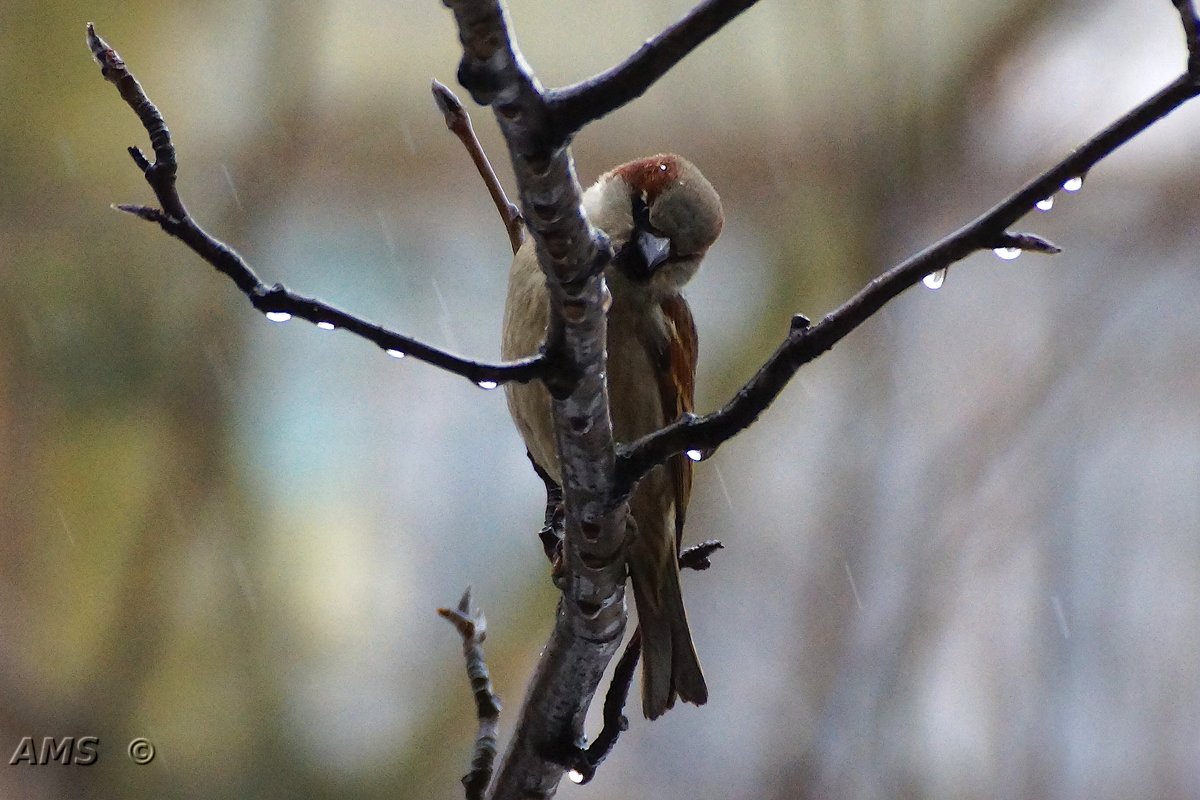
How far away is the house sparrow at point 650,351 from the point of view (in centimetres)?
154

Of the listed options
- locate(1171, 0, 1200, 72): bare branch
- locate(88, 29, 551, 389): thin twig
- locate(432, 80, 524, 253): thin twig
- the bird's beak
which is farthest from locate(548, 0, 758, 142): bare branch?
the bird's beak

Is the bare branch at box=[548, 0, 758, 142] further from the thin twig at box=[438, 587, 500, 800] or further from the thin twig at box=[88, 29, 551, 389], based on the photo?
the thin twig at box=[438, 587, 500, 800]

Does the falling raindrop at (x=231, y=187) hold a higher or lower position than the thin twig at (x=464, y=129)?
higher

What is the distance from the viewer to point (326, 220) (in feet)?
11.8

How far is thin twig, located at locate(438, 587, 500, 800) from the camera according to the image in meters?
1.38

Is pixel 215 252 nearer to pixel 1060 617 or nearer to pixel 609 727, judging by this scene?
pixel 609 727

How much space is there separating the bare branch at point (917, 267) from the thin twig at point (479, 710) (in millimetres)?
641

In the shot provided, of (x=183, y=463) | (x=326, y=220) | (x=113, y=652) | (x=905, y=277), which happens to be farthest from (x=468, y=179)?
(x=905, y=277)

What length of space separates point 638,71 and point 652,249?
3.45 feet

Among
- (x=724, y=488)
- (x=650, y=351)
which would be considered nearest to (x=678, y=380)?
(x=650, y=351)

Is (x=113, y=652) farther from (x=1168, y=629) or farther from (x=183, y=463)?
(x=1168, y=629)

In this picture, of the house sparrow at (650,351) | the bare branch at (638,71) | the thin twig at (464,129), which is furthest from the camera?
the house sparrow at (650,351)

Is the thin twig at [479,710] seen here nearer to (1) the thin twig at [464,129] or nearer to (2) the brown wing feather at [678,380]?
(2) the brown wing feather at [678,380]

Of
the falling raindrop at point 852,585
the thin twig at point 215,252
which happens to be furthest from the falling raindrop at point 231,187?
the thin twig at point 215,252
